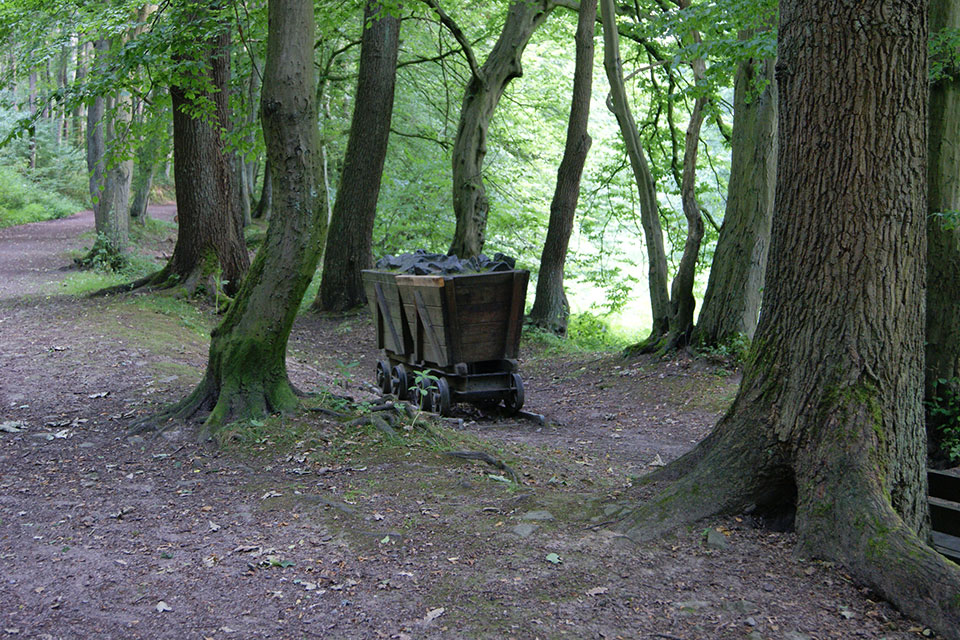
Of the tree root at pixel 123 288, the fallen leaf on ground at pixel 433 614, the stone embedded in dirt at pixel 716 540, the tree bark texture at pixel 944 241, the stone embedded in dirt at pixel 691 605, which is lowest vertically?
the fallen leaf on ground at pixel 433 614

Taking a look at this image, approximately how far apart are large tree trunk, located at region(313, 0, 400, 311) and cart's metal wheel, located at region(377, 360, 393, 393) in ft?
18.4

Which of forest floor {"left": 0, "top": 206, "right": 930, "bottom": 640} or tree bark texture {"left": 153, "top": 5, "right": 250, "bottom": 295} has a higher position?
tree bark texture {"left": 153, "top": 5, "right": 250, "bottom": 295}

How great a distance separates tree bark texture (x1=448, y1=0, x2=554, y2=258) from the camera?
47.6 feet

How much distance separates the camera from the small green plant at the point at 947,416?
5711mm

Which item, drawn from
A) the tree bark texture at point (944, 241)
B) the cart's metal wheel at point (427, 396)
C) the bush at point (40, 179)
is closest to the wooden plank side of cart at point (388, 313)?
the cart's metal wheel at point (427, 396)

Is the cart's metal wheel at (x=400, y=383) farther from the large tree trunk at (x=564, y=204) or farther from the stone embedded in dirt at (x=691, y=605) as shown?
the stone embedded in dirt at (x=691, y=605)

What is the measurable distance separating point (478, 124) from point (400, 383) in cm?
673

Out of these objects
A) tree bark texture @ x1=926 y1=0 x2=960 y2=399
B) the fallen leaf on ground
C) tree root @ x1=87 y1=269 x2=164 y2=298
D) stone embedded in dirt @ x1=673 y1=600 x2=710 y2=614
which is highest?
tree bark texture @ x1=926 y1=0 x2=960 y2=399

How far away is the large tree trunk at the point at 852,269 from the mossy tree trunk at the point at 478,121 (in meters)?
10.7

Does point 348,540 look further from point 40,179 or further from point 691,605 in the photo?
point 40,179

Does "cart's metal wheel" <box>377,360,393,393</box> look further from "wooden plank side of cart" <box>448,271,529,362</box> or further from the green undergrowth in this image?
the green undergrowth

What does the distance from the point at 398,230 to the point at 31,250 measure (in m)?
Result: 10.5

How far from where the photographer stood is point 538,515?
4.54m

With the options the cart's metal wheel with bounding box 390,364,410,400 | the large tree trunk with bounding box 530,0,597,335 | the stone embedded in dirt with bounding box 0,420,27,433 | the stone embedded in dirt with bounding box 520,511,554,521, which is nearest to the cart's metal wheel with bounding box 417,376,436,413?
the cart's metal wheel with bounding box 390,364,410,400
